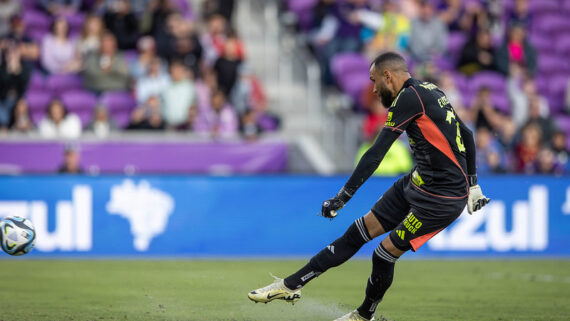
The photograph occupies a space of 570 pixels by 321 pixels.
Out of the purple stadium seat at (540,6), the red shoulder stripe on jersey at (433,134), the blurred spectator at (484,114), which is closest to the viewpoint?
the red shoulder stripe on jersey at (433,134)

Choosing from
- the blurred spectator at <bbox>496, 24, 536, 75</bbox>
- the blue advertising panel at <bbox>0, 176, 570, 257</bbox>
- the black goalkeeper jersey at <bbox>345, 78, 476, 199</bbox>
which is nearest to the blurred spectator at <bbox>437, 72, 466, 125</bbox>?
the blue advertising panel at <bbox>0, 176, 570, 257</bbox>

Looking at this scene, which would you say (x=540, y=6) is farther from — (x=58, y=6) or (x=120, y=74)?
(x=58, y=6)

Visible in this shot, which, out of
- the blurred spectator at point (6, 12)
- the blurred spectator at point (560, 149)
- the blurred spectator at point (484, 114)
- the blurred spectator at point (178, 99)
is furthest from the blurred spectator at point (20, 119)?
the blurred spectator at point (560, 149)

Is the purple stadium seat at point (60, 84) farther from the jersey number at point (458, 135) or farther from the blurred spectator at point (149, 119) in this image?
the jersey number at point (458, 135)

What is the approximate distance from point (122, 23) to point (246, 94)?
2823 mm

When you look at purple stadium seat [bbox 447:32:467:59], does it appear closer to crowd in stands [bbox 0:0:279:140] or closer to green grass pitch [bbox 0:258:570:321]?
crowd in stands [bbox 0:0:279:140]

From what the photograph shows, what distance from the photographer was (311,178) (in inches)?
595

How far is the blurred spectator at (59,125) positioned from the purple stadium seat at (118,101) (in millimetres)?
967

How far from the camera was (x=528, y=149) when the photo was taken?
16781 millimetres

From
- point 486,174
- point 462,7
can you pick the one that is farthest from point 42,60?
point 462,7

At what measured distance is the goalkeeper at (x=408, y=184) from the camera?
7.39m

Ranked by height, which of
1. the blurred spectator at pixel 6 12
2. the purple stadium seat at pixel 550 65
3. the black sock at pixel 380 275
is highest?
the blurred spectator at pixel 6 12

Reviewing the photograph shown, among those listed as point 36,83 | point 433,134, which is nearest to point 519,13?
point 36,83

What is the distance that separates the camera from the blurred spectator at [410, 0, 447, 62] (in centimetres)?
1920
